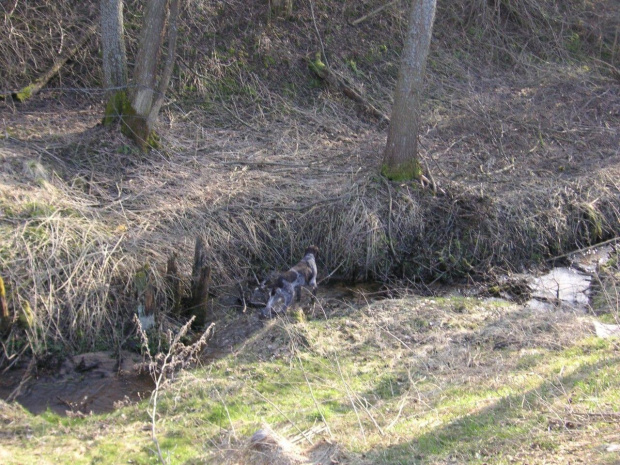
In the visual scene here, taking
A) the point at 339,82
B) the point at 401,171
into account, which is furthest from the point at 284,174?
the point at 339,82

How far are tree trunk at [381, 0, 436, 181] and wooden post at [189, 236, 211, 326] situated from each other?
428 cm

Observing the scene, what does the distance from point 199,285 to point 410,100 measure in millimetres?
5189

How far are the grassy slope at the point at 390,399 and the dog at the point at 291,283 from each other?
1.45ft

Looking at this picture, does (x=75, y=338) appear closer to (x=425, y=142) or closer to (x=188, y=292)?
(x=188, y=292)

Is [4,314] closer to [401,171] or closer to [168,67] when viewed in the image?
[168,67]

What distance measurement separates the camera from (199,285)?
30.8 ft

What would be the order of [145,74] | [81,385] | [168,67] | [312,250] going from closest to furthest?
[81,385], [312,250], [145,74], [168,67]

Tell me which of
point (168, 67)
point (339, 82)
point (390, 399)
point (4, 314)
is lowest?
point (390, 399)

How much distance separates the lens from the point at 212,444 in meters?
6.35

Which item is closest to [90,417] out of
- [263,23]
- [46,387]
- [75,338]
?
[46,387]

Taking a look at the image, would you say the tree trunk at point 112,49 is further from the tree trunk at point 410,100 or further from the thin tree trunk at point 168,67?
the tree trunk at point 410,100

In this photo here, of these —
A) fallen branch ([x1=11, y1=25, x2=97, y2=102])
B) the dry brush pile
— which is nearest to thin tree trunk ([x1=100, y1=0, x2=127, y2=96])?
the dry brush pile

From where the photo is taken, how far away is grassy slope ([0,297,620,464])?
18.1ft

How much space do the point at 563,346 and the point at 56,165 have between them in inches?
322
